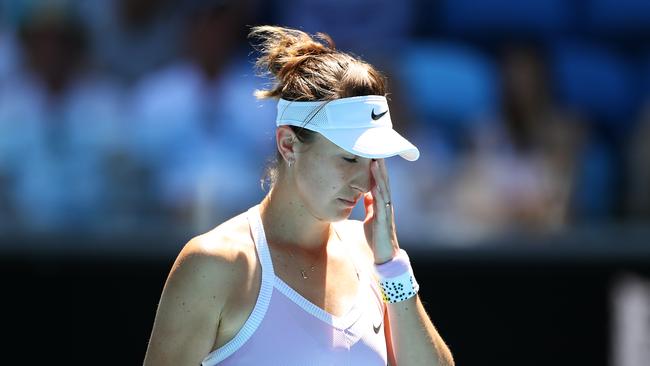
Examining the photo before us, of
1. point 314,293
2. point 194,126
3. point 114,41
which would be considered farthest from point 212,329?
point 114,41

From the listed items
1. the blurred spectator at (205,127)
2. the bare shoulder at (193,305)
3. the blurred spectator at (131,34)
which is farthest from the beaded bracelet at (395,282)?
the blurred spectator at (131,34)

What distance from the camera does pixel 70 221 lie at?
5219 millimetres

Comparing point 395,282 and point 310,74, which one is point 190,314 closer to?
point 395,282

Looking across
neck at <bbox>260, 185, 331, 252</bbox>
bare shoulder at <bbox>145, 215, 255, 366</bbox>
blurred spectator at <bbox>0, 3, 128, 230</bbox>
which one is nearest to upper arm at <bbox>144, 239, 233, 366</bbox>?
bare shoulder at <bbox>145, 215, 255, 366</bbox>

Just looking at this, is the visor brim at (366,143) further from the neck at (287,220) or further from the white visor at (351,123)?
the neck at (287,220)

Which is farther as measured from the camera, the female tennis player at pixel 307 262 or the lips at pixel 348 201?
the lips at pixel 348 201

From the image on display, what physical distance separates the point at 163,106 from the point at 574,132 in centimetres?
215

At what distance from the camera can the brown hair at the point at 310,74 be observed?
8.86 feet

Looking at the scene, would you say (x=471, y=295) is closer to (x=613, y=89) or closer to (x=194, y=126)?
(x=194, y=126)

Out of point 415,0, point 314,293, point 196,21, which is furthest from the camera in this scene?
point 415,0

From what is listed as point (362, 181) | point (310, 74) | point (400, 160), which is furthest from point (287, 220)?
point (400, 160)

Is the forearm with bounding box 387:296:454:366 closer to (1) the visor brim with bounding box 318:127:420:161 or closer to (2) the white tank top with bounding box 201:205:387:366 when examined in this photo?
(2) the white tank top with bounding box 201:205:387:366

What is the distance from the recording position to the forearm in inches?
109

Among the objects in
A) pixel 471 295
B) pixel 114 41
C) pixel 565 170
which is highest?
pixel 114 41
